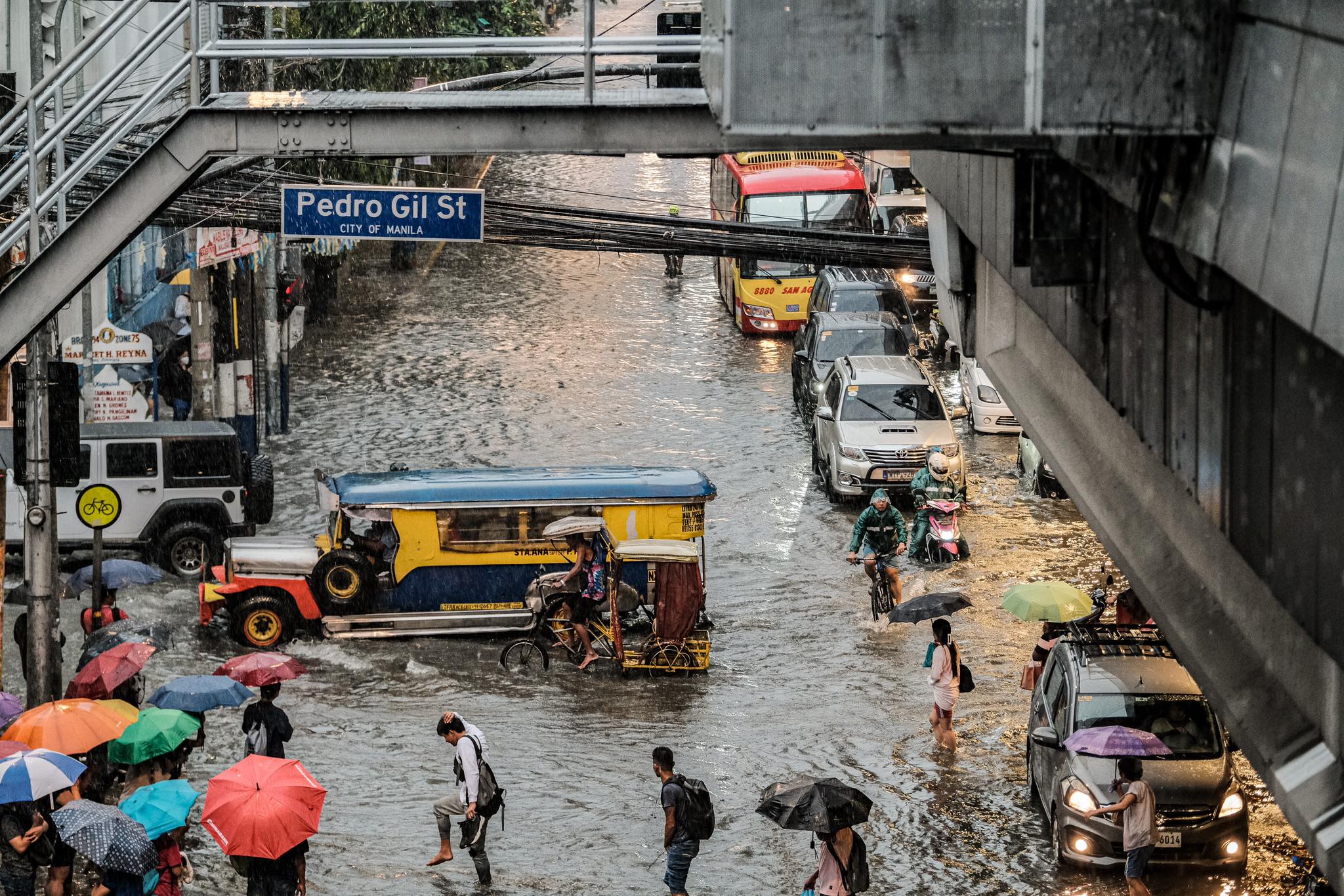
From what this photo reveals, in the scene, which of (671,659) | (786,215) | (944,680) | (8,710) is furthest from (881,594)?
(786,215)

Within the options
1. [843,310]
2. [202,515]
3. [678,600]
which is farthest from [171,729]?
[843,310]

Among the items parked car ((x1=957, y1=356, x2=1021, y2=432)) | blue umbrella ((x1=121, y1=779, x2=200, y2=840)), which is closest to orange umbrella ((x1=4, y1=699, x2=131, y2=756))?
blue umbrella ((x1=121, y1=779, x2=200, y2=840))

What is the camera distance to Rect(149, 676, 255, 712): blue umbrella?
1313 centimetres

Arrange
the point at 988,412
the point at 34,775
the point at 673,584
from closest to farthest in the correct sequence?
the point at 34,775
the point at 673,584
the point at 988,412

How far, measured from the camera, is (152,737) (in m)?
11.8

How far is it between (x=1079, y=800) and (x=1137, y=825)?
744 millimetres

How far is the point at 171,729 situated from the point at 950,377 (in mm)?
21187

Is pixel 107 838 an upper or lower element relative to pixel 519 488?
lower

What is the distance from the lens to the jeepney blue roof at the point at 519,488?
17.8 meters

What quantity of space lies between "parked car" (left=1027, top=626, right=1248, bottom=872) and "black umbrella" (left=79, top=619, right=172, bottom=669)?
7.26m

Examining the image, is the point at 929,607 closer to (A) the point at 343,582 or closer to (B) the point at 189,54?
(A) the point at 343,582

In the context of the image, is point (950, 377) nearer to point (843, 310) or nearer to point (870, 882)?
point (843, 310)

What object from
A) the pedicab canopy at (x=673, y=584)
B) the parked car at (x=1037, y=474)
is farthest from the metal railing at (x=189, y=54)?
the parked car at (x=1037, y=474)

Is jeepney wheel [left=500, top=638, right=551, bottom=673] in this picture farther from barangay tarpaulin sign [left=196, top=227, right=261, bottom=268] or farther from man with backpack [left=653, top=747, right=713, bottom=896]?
barangay tarpaulin sign [left=196, top=227, right=261, bottom=268]
